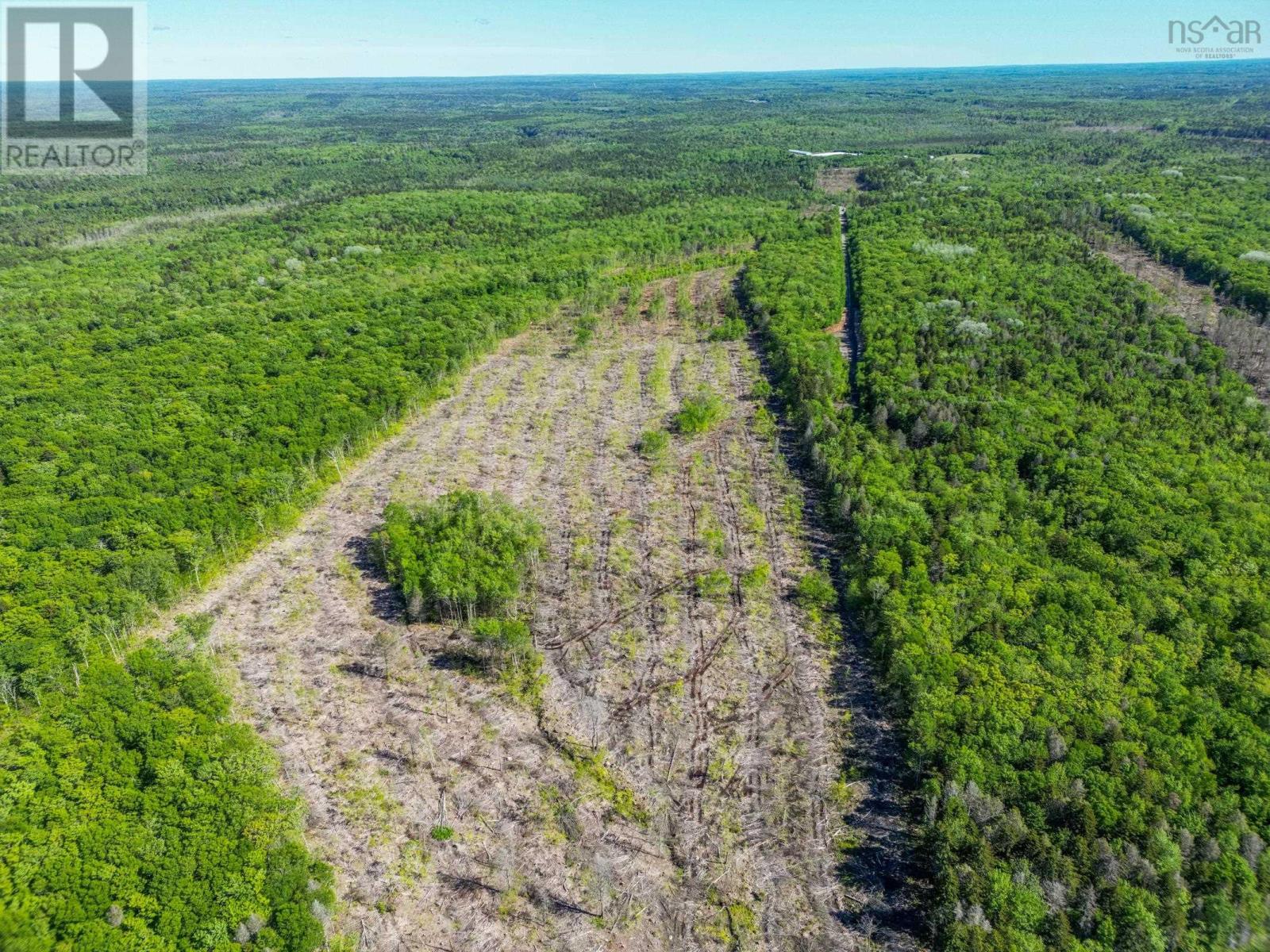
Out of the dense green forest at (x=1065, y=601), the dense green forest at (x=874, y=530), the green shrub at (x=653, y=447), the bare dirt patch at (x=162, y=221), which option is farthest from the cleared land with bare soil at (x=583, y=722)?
the bare dirt patch at (x=162, y=221)

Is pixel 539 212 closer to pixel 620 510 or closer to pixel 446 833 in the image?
pixel 620 510

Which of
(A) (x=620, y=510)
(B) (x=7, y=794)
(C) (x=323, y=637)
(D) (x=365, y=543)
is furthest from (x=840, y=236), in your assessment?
(B) (x=7, y=794)

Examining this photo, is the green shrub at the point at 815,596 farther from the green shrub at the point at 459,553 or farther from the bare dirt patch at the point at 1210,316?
the bare dirt patch at the point at 1210,316

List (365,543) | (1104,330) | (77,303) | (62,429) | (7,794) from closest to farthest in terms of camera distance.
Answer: (7,794) < (365,543) < (62,429) < (1104,330) < (77,303)

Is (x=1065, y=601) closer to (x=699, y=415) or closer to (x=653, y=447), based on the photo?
(x=653, y=447)

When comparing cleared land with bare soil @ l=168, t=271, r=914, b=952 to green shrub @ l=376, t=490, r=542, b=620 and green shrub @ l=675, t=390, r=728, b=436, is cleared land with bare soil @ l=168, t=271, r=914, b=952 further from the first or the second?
green shrub @ l=675, t=390, r=728, b=436

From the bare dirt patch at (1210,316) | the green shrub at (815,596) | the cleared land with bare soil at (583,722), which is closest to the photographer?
the cleared land with bare soil at (583,722)
